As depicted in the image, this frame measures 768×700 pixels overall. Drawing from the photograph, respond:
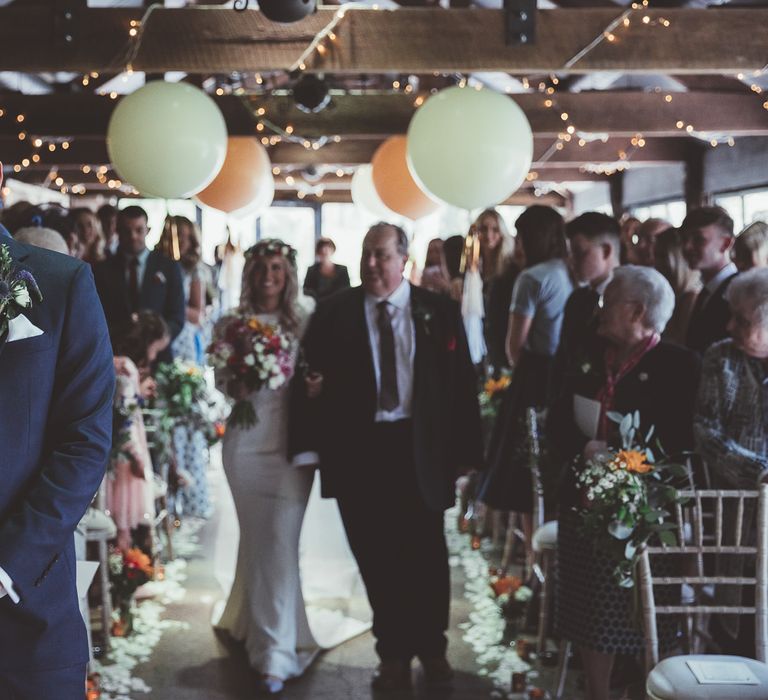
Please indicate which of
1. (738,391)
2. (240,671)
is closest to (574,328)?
(738,391)

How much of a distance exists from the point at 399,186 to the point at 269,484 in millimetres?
3316

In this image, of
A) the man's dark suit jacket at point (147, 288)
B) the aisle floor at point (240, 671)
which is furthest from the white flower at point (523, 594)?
the man's dark suit jacket at point (147, 288)

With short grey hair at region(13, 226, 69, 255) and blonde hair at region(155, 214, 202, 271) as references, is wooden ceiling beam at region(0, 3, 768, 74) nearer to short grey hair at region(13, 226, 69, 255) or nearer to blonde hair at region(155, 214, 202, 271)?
blonde hair at region(155, 214, 202, 271)

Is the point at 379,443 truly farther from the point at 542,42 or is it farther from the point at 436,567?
the point at 542,42

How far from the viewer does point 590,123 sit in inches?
355

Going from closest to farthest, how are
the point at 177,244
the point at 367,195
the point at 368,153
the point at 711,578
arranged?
the point at 711,578, the point at 177,244, the point at 367,195, the point at 368,153

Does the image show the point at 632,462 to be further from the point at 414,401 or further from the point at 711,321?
the point at 711,321

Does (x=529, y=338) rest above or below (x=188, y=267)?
below

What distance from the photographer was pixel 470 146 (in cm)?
460

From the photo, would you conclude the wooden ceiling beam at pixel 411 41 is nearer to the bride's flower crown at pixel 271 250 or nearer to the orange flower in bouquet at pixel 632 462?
the bride's flower crown at pixel 271 250

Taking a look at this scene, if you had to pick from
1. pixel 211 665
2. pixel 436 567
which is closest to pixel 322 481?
pixel 436 567

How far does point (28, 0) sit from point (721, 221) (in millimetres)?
3599

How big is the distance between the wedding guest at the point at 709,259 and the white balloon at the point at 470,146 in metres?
0.85

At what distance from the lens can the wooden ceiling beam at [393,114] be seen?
8.82 meters
